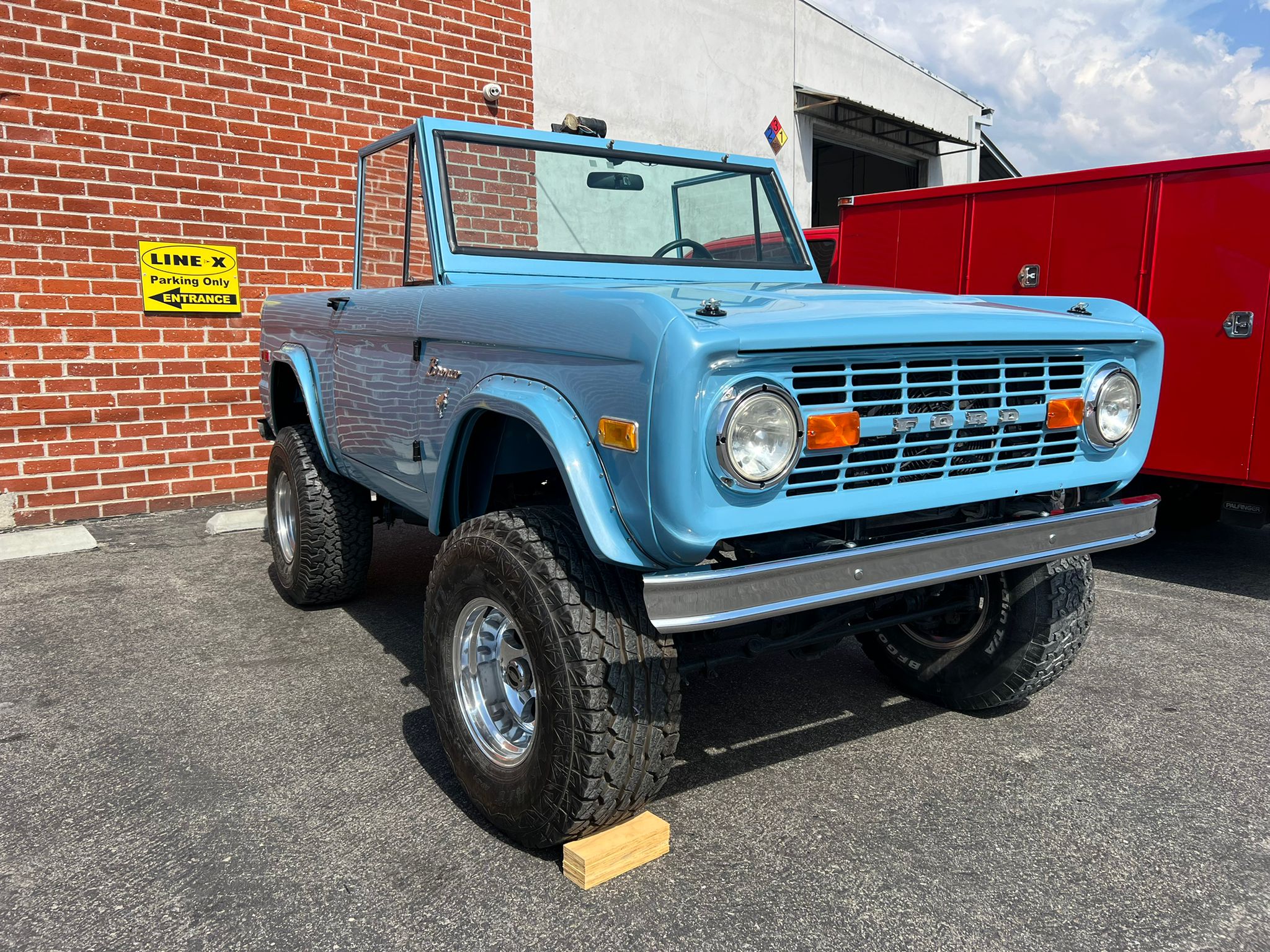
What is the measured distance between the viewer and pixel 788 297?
8.16 ft

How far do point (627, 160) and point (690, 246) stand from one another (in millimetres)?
407

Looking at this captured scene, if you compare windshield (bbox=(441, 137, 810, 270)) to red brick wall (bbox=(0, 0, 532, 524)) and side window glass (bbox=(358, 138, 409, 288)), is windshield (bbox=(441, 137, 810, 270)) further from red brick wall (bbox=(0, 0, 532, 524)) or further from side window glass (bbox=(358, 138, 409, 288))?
red brick wall (bbox=(0, 0, 532, 524))

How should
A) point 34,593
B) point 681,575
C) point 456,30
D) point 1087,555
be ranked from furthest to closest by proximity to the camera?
point 456,30 → point 34,593 → point 1087,555 → point 681,575

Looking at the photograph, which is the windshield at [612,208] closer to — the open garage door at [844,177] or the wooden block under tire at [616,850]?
the wooden block under tire at [616,850]

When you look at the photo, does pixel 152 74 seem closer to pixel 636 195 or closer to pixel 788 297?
pixel 636 195

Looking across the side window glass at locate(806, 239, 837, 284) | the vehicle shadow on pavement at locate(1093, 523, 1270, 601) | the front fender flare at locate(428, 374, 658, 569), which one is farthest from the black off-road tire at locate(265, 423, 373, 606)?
the side window glass at locate(806, 239, 837, 284)

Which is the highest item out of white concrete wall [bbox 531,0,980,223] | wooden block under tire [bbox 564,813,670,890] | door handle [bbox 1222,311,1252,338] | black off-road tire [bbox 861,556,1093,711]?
white concrete wall [bbox 531,0,980,223]

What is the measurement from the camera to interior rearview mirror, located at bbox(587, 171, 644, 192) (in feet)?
11.7

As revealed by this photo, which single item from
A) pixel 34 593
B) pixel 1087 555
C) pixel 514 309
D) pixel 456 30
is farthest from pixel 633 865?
pixel 456 30

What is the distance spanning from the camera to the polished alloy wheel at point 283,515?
4.58m

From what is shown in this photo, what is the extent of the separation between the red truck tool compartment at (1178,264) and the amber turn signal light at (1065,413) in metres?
3.09

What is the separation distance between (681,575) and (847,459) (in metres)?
0.50

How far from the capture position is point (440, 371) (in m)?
2.89

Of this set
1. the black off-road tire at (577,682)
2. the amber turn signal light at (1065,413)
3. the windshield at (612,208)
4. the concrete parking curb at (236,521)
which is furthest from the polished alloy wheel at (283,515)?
the amber turn signal light at (1065,413)
